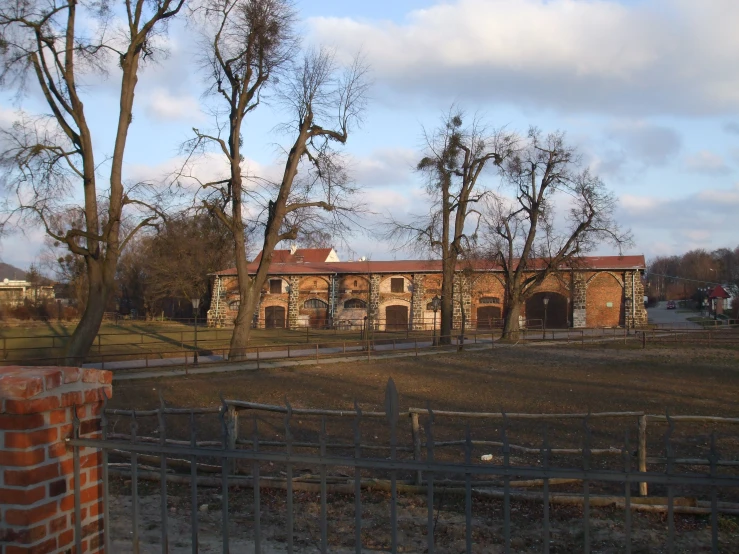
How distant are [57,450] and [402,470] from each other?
2102mm

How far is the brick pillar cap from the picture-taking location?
9.27 feet

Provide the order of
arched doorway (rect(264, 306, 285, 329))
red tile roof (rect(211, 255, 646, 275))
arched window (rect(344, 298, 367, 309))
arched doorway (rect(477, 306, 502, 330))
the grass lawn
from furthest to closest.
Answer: arched doorway (rect(264, 306, 285, 329)) < arched window (rect(344, 298, 367, 309)) < arched doorway (rect(477, 306, 502, 330)) < red tile roof (rect(211, 255, 646, 275)) < the grass lawn

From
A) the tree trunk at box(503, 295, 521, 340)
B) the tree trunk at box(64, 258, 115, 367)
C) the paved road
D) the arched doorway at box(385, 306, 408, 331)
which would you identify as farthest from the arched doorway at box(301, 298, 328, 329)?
the tree trunk at box(64, 258, 115, 367)

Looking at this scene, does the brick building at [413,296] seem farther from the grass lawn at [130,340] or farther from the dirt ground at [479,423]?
the dirt ground at [479,423]

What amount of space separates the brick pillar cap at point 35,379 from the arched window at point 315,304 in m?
44.5

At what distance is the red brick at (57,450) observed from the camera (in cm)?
304

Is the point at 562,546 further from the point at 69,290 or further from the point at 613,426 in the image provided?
the point at 69,290

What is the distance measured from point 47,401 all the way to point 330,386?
46.7 feet

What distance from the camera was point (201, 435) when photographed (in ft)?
33.8

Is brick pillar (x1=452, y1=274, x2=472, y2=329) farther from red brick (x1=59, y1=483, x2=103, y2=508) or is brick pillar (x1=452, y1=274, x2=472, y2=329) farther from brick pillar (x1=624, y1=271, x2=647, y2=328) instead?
red brick (x1=59, y1=483, x2=103, y2=508)

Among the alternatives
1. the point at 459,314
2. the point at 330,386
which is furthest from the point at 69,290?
the point at 330,386

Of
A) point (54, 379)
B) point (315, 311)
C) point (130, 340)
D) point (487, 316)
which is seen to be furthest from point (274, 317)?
point (54, 379)

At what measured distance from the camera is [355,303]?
47.2 meters

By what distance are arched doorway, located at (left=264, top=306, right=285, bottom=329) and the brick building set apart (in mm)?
77
